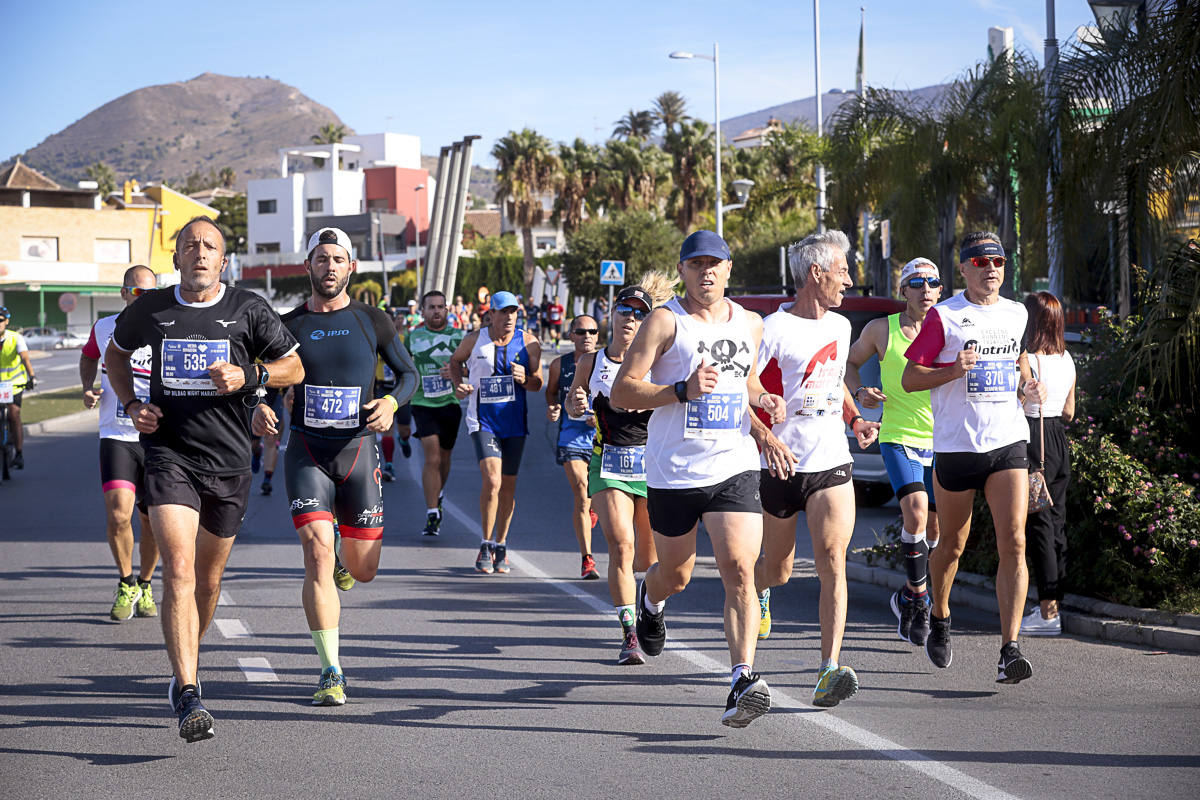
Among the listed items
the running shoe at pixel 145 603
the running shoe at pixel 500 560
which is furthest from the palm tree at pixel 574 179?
the running shoe at pixel 145 603

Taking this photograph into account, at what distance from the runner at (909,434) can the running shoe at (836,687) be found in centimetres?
183

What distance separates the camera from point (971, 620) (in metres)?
8.58

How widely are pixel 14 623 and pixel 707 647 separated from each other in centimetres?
431

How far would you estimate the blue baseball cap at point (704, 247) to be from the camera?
19.6 feet

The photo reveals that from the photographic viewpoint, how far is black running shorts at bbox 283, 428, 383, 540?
6.57 m

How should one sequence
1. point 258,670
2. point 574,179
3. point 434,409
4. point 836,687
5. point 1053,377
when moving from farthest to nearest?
point 574,179 → point 434,409 → point 1053,377 → point 258,670 → point 836,687

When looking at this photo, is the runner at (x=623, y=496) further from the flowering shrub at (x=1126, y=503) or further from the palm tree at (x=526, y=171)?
the palm tree at (x=526, y=171)

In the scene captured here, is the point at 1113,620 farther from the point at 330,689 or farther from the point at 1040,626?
the point at 330,689

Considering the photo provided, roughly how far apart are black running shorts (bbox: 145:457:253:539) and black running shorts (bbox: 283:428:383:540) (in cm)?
31

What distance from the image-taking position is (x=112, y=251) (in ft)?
299

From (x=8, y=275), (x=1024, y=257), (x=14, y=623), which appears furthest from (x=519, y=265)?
(x=14, y=623)

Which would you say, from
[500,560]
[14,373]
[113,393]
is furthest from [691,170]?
[113,393]

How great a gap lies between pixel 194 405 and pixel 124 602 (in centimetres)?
316

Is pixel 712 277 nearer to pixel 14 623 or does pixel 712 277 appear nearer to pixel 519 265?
pixel 14 623
